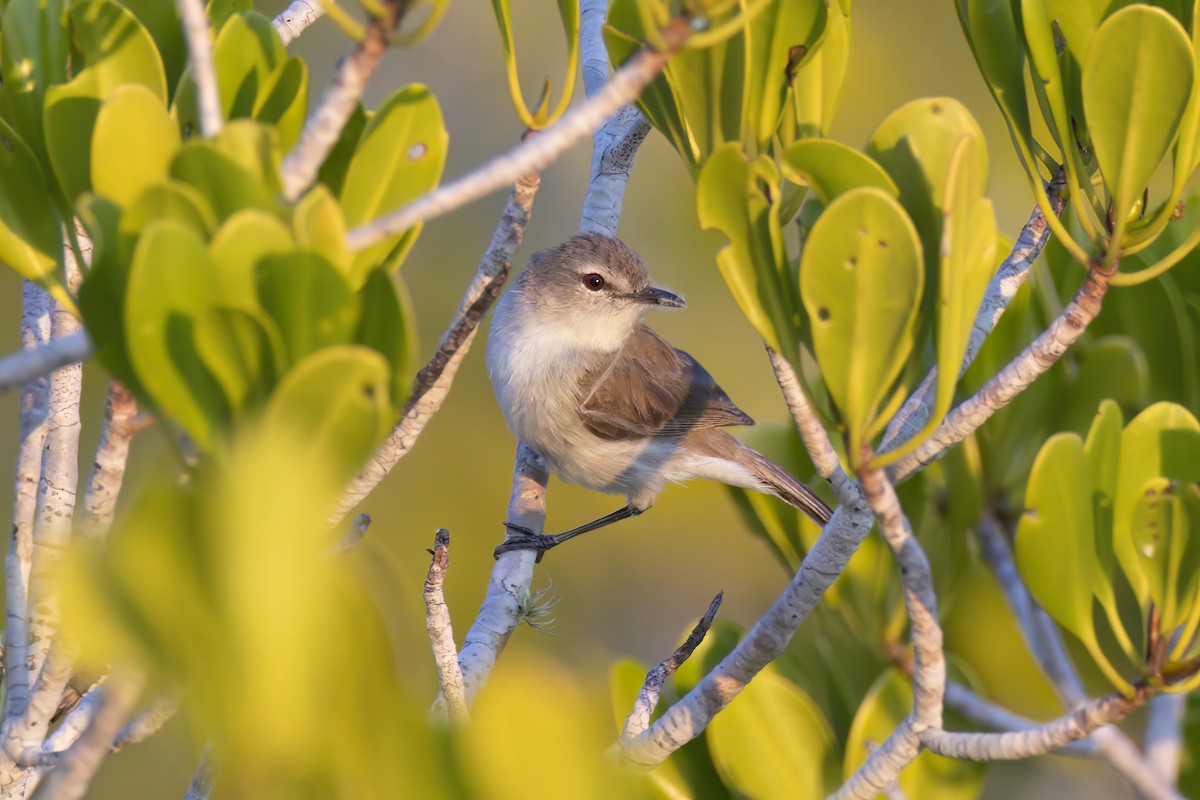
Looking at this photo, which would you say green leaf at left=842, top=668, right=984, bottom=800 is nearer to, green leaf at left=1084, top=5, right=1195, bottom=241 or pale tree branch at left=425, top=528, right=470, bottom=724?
pale tree branch at left=425, top=528, right=470, bottom=724

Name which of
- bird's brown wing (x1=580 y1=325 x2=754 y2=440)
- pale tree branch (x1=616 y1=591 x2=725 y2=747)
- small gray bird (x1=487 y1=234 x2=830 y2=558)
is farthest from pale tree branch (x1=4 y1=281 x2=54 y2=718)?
bird's brown wing (x1=580 y1=325 x2=754 y2=440)

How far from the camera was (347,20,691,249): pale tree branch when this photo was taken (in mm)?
1244

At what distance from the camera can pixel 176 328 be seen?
1.04 m

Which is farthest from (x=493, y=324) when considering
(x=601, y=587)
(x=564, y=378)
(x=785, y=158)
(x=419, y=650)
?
(x=419, y=650)

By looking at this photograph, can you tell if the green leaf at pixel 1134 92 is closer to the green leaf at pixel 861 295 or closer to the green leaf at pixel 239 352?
the green leaf at pixel 861 295

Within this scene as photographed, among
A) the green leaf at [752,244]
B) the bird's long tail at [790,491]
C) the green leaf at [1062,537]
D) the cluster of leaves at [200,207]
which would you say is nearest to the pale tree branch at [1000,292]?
the green leaf at [1062,537]

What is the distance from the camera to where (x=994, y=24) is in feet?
6.31

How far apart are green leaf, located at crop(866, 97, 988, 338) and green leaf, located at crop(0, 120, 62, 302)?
1.15 m

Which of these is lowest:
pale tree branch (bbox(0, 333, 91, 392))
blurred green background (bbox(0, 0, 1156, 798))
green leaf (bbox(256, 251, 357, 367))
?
blurred green background (bbox(0, 0, 1156, 798))

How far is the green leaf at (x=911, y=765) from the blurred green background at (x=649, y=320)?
11.6 ft

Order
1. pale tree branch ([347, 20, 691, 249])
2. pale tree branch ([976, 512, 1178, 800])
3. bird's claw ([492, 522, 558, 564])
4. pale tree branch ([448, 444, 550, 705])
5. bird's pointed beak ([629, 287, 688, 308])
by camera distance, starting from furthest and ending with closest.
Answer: bird's pointed beak ([629, 287, 688, 308]), bird's claw ([492, 522, 558, 564]), pale tree branch ([448, 444, 550, 705]), pale tree branch ([976, 512, 1178, 800]), pale tree branch ([347, 20, 691, 249])

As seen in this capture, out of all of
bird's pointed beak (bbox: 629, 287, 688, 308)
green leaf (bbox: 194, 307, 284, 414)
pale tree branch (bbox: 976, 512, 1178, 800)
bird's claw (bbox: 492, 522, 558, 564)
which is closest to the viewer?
green leaf (bbox: 194, 307, 284, 414)

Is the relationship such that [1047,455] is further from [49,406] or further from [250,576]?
[49,406]

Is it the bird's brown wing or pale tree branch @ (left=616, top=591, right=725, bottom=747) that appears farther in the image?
the bird's brown wing
